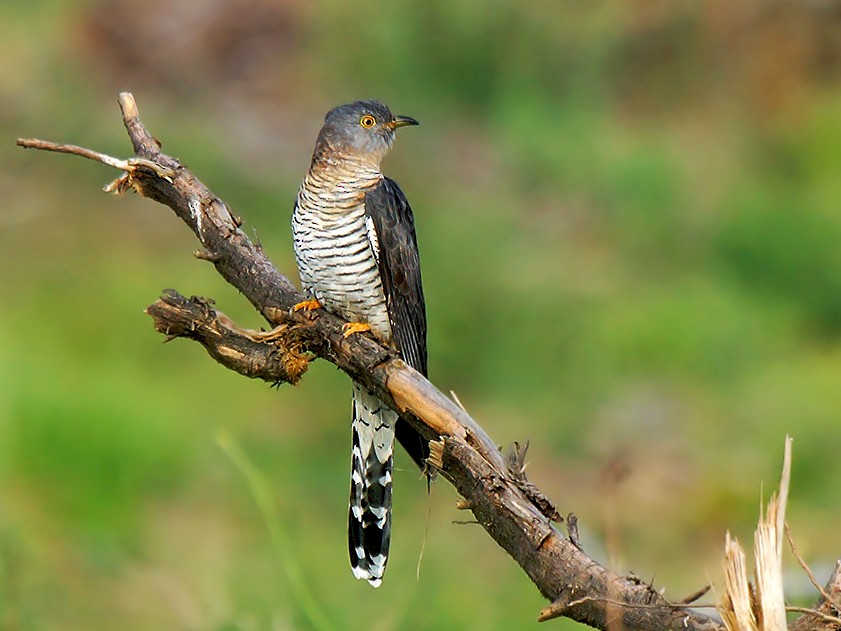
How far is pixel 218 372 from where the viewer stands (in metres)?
8.42

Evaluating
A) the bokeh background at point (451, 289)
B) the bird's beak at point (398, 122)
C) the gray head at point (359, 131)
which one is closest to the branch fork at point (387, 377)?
the bokeh background at point (451, 289)

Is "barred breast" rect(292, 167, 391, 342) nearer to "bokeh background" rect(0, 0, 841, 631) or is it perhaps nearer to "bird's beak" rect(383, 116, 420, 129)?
"bird's beak" rect(383, 116, 420, 129)

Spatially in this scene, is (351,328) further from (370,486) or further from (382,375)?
(370,486)

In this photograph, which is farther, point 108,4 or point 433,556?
point 108,4

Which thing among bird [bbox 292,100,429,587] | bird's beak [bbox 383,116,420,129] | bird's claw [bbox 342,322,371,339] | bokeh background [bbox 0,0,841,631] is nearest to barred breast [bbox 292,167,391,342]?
bird [bbox 292,100,429,587]

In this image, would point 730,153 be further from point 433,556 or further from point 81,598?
point 81,598

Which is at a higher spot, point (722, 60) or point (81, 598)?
point (722, 60)

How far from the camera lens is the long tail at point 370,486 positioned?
3896 millimetres

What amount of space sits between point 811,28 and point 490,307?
519cm

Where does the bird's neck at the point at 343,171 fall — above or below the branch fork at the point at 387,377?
above

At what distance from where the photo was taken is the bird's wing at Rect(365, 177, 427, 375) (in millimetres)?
3879

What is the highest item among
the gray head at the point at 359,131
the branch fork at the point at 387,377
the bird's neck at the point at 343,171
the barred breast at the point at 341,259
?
the gray head at the point at 359,131

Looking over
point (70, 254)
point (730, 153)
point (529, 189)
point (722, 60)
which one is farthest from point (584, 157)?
point (70, 254)

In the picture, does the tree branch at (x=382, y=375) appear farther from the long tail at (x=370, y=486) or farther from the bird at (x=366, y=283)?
the long tail at (x=370, y=486)
